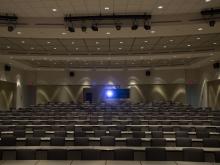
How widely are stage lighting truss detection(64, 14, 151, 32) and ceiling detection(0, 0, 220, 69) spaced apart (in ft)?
0.71

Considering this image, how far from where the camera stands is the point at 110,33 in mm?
13656

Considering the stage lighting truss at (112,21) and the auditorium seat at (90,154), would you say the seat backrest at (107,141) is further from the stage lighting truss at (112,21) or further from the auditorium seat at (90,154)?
the stage lighting truss at (112,21)

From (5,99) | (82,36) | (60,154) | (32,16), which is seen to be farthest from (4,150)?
(5,99)

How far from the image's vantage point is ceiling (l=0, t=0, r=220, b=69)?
10.5 meters

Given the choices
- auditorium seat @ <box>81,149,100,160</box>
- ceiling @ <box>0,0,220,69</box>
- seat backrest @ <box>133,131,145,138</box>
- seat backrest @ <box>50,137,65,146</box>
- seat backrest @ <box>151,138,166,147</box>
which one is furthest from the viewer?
ceiling @ <box>0,0,220,69</box>

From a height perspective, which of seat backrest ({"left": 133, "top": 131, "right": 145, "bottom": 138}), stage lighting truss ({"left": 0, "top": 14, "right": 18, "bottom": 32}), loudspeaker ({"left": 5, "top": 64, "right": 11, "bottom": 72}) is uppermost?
loudspeaker ({"left": 5, "top": 64, "right": 11, "bottom": 72})

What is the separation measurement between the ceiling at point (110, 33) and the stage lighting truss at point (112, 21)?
0.22 meters

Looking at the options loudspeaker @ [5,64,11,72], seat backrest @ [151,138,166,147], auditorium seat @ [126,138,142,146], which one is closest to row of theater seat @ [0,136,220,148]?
auditorium seat @ [126,138,142,146]

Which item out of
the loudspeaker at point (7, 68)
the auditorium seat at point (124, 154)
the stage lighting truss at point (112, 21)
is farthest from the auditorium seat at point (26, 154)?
the loudspeaker at point (7, 68)

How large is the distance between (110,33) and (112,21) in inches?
67.4

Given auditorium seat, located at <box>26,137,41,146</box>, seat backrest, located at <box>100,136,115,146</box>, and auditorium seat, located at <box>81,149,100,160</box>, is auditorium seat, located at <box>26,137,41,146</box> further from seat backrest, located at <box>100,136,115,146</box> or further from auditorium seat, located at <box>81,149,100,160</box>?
auditorium seat, located at <box>81,149,100,160</box>

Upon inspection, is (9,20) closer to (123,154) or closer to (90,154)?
(90,154)

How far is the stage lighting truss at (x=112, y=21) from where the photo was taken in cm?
1170

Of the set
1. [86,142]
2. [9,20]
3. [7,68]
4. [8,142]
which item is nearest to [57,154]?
[86,142]
